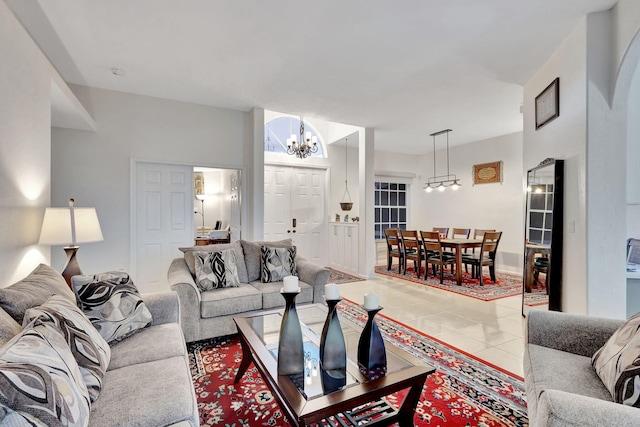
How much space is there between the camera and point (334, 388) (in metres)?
1.35

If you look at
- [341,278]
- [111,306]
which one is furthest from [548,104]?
[111,306]

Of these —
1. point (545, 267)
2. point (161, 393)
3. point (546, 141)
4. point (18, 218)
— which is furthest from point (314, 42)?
point (545, 267)

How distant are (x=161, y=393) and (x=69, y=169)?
389 cm

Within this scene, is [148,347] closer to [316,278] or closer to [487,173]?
[316,278]

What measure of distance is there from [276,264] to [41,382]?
245cm

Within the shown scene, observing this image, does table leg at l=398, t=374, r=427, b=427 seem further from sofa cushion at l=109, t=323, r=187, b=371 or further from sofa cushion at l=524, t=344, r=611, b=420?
sofa cushion at l=109, t=323, r=187, b=371

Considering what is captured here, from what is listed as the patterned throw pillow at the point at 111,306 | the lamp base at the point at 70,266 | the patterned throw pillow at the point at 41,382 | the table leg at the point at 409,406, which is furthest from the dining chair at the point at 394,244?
the patterned throw pillow at the point at 41,382

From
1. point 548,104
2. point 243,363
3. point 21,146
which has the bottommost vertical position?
point 243,363

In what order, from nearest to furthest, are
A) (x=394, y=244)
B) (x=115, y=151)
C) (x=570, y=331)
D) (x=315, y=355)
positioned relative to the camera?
(x=570, y=331), (x=315, y=355), (x=115, y=151), (x=394, y=244)

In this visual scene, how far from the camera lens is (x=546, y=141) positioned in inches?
121

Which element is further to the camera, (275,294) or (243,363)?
(275,294)

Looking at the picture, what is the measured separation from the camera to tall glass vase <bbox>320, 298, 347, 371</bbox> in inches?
58.6

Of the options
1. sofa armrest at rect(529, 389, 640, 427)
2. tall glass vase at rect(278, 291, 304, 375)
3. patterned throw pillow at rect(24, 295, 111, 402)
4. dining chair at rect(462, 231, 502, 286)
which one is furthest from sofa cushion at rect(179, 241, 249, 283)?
dining chair at rect(462, 231, 502, 286)

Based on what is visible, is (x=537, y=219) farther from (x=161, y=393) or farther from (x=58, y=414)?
(x=58, y=414)
